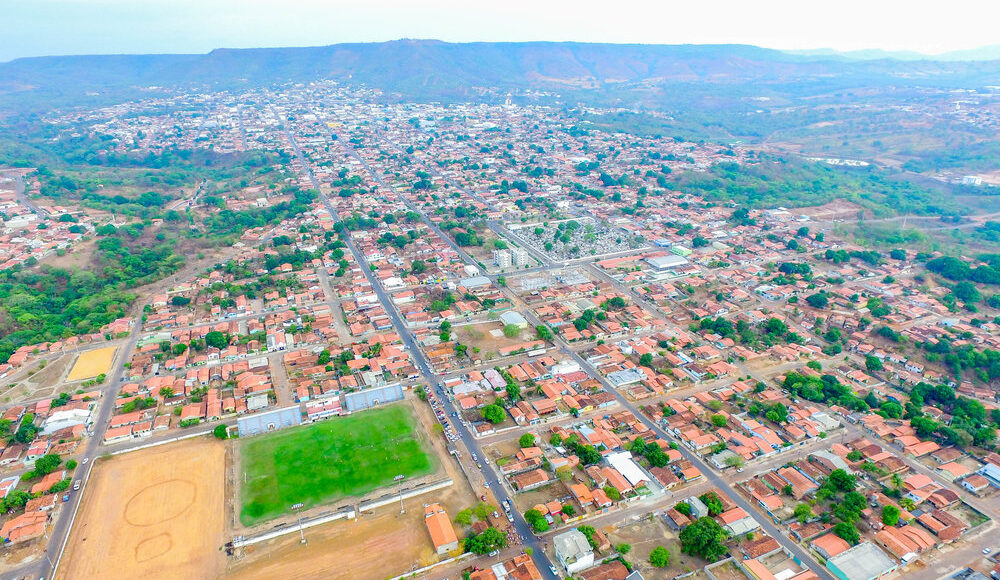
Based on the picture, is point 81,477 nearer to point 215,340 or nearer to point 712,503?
point 215,340

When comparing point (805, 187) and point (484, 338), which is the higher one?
point (805, 187)

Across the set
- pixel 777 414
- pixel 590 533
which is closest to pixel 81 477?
pixel 590 533

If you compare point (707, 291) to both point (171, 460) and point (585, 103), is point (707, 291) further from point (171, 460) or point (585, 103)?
point (585, 103)

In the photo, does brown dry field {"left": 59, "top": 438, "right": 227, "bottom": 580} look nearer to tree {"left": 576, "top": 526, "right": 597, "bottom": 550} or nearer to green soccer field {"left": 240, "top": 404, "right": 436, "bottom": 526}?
green soccer field {"left": 240, "top": 404, "right": 436, "bottom": 526}

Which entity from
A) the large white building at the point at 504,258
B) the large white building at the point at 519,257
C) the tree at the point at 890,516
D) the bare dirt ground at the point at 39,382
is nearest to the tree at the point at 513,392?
the tree at the point at 890,516

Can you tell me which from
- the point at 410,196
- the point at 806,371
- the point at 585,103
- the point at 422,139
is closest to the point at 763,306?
the point at 806,371

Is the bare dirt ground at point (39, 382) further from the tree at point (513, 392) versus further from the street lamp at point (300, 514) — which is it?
the tree at point (513, 392)

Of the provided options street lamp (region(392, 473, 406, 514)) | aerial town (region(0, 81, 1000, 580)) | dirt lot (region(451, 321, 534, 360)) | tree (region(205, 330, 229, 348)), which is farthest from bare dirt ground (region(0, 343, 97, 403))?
dirt lot (region(451, 321, 534, 360))

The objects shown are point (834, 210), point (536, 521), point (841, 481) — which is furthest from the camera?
point (834, 210)
